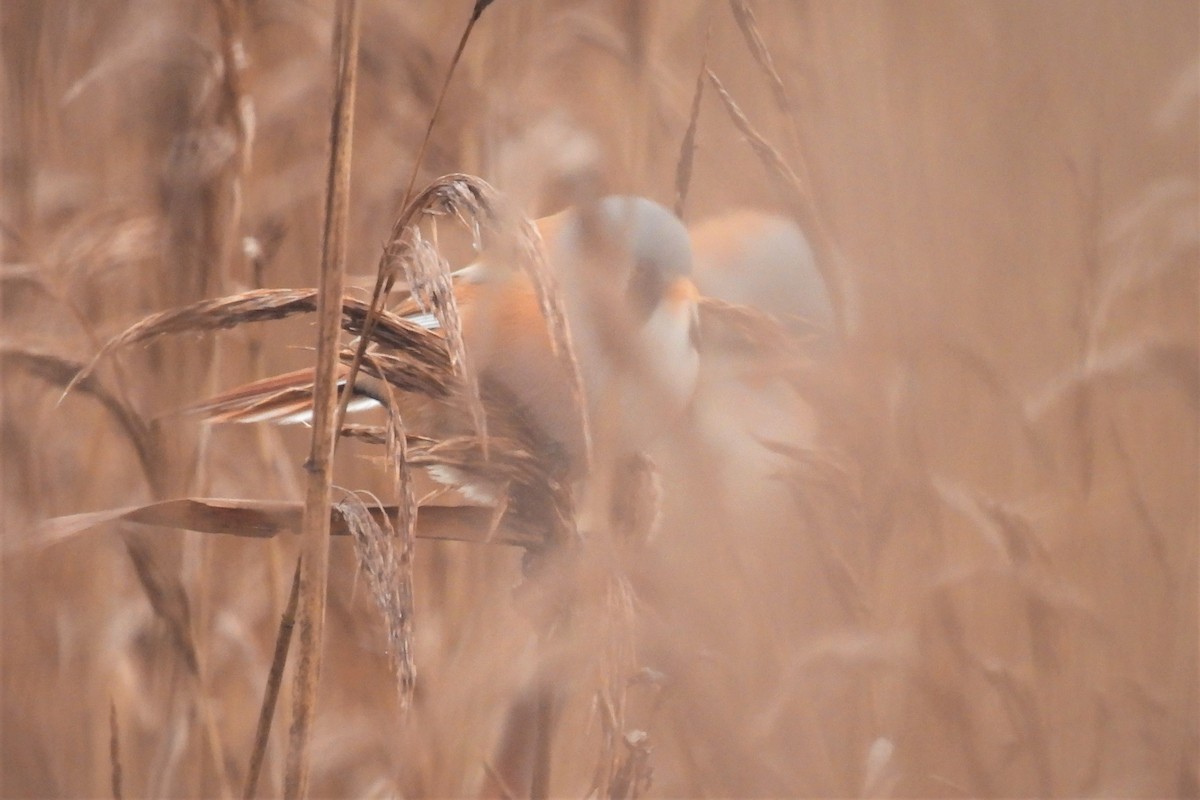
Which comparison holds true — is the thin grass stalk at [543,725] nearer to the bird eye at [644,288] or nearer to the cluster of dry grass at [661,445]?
the cluster of dry grass at [661,445]

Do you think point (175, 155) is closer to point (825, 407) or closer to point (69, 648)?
point (69, 648)

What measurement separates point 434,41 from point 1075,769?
2.55 ft

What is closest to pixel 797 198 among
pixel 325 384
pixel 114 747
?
pixel 325 384

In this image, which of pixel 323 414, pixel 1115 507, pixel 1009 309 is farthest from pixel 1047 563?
pixel 323 414

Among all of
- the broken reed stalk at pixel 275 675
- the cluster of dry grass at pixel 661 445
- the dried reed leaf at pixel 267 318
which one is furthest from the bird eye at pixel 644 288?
the broken reed stalk at pixel 275 675

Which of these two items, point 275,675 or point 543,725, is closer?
point 275,675

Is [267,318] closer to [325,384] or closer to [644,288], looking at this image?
[325,384]

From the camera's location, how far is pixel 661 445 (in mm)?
659

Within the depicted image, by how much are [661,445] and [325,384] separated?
278mm

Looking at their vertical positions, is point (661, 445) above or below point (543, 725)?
above

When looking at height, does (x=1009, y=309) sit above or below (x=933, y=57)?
below

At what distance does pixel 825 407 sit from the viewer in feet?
2.34

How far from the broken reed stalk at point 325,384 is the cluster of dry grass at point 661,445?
0.33 ft

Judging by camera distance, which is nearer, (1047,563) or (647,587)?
(647,587)
